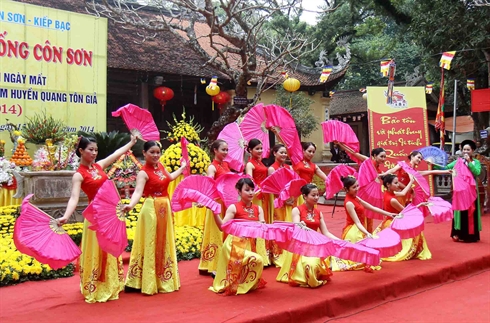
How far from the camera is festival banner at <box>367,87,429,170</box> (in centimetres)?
995

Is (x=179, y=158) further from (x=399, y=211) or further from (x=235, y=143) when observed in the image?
(x=399, y=211)

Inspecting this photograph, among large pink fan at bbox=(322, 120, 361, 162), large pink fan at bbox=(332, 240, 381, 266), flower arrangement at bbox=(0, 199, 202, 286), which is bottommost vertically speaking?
flower arrangement at bbox=(0, 199, 202, 286)

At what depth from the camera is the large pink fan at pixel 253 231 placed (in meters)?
3.78

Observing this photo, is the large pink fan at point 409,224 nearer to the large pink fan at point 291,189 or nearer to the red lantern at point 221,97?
the large pink fan at point 291,189

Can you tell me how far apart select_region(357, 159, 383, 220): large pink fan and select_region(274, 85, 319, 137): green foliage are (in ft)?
29.7

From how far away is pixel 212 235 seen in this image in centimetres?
493

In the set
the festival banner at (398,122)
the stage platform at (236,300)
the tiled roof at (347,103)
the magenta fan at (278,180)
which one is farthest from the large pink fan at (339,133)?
the tiled roof at (347,103)

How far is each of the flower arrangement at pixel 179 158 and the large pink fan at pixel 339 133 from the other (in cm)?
210

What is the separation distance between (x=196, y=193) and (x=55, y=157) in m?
4.21

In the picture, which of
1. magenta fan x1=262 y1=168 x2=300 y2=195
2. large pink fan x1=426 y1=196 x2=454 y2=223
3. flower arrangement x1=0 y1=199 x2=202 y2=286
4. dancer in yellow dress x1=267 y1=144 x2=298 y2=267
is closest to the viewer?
flower arrangement x1=0 y1=199 x2=202 y2=286

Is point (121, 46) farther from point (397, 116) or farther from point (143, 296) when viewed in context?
point (143, 296)

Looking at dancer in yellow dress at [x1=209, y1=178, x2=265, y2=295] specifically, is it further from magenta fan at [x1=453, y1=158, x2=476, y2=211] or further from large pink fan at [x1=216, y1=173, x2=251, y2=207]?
magenta fan at [x1=453, y1=158, x2=476, y2=211]

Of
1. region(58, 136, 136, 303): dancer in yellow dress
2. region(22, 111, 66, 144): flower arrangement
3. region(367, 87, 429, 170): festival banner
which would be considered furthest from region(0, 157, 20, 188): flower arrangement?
region(367, 87, 429, 170): festival banner

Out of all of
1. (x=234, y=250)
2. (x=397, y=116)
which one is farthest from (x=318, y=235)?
(x=397, y=116)
